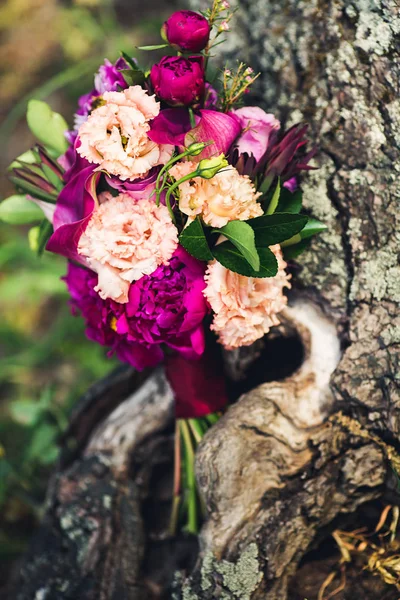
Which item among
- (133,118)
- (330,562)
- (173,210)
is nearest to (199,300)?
(173,210)

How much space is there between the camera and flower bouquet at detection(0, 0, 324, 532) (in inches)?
41.3

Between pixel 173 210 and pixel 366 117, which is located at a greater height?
pixel 173 210

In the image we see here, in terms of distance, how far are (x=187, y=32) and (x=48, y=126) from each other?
0.48 m

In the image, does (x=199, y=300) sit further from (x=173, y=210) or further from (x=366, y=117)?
(x=366, y=117)

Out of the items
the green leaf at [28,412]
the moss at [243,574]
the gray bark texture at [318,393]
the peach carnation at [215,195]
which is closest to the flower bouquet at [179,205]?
the peach carnation at [215,195]

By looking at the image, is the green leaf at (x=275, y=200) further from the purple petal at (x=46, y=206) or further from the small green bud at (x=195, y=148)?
the purple petal at (x=46, y=206)

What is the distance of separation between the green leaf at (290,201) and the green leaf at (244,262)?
0.19 m

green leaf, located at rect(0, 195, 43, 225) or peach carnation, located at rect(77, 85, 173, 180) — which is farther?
green leaf, located at rect(0, 195, 43, 225)

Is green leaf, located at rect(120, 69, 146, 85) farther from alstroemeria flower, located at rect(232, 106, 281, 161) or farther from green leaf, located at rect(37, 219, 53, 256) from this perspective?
green leaf, located at rect(37, 219, 53, 256)

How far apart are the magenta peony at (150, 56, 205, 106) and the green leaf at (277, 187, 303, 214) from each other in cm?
29

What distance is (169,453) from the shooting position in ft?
5.56

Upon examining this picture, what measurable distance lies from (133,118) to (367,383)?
2.43ft

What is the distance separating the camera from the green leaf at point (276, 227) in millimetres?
1061

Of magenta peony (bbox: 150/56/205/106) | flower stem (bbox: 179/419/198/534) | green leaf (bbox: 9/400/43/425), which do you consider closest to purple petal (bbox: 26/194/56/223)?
magenta peony (bbox: 150/56/205/106)
